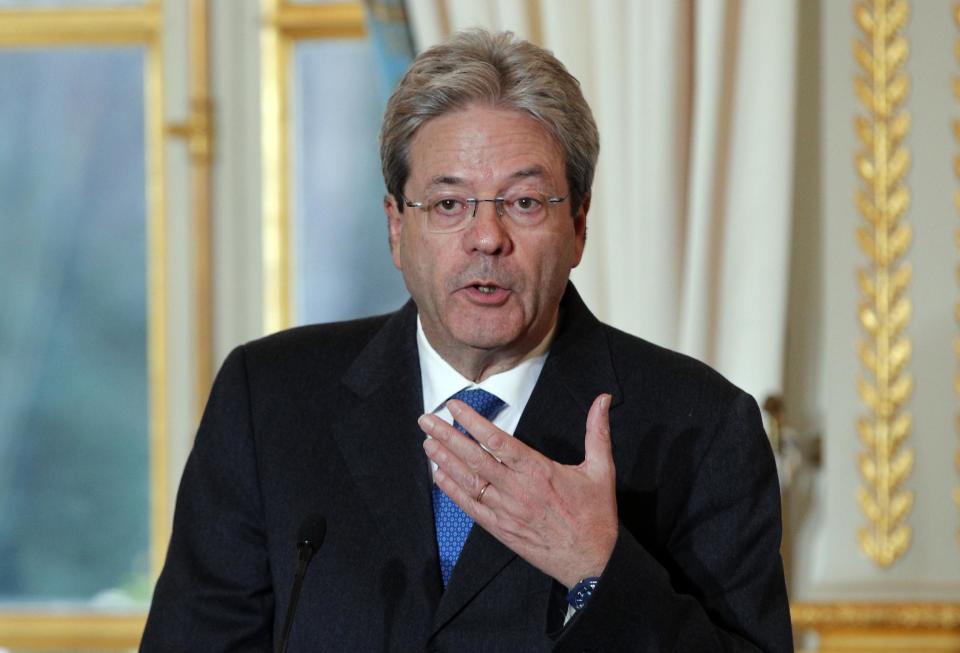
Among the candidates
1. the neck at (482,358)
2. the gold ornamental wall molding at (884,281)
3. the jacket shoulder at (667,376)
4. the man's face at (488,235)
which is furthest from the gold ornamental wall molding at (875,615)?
the man's face at (488,235)

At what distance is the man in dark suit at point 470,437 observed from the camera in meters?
1.84

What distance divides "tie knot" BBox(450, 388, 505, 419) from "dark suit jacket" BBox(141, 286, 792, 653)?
0.05 meters

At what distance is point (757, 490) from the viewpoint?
190 centimetres

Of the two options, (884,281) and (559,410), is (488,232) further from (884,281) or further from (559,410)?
(884,281)

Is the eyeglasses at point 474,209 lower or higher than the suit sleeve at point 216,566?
higher

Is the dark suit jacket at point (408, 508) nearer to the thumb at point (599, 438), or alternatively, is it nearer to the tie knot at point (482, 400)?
the tie knot at point (482, 400)

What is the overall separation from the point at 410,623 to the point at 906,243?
1468mm

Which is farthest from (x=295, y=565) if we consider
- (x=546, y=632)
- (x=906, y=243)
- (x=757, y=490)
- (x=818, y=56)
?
(x=818, y=56)

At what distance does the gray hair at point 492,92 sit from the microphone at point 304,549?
0.50 metres

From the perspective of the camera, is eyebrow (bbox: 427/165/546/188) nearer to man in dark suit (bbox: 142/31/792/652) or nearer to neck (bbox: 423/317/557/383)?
man in dark suit (bbox: 142/31/792/652)

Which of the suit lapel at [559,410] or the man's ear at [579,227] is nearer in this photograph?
the suit lapel at [559,410]

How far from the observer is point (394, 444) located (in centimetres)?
196

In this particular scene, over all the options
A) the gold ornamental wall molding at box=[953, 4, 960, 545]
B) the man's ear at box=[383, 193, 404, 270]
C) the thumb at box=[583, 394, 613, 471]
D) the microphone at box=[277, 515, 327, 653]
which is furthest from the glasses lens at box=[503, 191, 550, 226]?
the gold ornamental wall molding at box=[953, 4, 960, 545]

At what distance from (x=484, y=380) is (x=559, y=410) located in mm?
115
